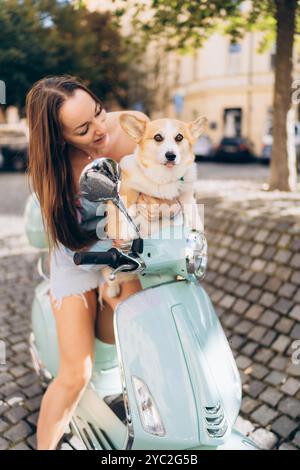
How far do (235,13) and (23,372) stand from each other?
4486 mm

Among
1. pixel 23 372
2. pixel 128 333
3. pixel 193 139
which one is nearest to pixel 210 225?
pixel 23 372

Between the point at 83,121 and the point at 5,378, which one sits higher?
A: the point at 83,121

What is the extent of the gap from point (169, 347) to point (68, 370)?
57 cm

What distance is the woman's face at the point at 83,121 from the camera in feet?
6.00

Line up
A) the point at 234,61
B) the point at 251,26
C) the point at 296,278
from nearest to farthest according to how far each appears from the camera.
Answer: the point at 296,278, the point at 251,26, the point at 234,61

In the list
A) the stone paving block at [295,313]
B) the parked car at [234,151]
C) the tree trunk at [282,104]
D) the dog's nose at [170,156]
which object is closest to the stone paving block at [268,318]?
the stone paving block at [295,313]

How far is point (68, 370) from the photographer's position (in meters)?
1.92

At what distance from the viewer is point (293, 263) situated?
138 inches

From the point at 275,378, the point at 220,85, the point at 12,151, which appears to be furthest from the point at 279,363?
the point at 220,85

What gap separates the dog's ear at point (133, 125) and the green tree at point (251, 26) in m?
3.26

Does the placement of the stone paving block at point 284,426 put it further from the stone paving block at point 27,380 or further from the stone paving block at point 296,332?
the stone paving block at point 27,380

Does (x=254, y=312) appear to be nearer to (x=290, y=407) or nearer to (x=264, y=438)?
(x=290, y=407)

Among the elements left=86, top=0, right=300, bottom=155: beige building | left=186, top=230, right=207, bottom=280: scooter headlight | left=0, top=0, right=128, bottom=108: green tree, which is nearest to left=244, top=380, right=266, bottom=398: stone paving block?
left=186, top=230, right=207, bottom=280: scooter headlight

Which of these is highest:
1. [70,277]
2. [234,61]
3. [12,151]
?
[234,61]
